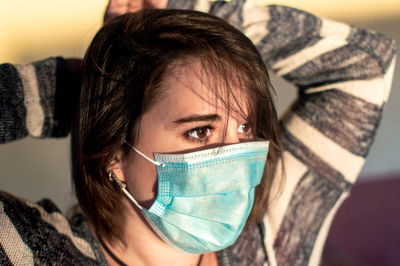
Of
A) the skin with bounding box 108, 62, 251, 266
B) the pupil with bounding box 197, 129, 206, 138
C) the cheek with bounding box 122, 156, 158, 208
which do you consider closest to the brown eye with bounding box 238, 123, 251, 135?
the skin with bounding box 108, 62, 251, 266

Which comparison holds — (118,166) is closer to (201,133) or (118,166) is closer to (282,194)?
(201,133)

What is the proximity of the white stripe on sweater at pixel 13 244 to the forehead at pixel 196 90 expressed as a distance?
0.38 meters

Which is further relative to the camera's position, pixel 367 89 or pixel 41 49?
pixel 41 49

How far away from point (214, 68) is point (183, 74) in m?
0.07

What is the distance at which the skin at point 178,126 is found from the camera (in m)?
0.81

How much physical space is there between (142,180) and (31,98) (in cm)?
33

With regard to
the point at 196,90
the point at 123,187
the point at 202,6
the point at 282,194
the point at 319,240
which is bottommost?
the point at 319,240

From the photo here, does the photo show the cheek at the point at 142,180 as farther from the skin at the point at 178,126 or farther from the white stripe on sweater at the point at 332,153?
the white stripe on sweater at the point at 332,153

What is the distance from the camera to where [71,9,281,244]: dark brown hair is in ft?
2.75

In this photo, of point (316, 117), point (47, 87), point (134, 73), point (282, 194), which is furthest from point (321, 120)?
point (47, 87)

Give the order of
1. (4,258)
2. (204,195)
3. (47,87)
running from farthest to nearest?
1. (47,87)
2. (204,195)
3. (4,258)

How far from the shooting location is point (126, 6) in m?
1.05

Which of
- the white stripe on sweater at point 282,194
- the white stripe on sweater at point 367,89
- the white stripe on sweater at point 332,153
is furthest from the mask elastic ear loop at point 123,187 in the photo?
the white stripe on sweater at point 367,89

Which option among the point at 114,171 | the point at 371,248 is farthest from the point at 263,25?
the point at 371,248
